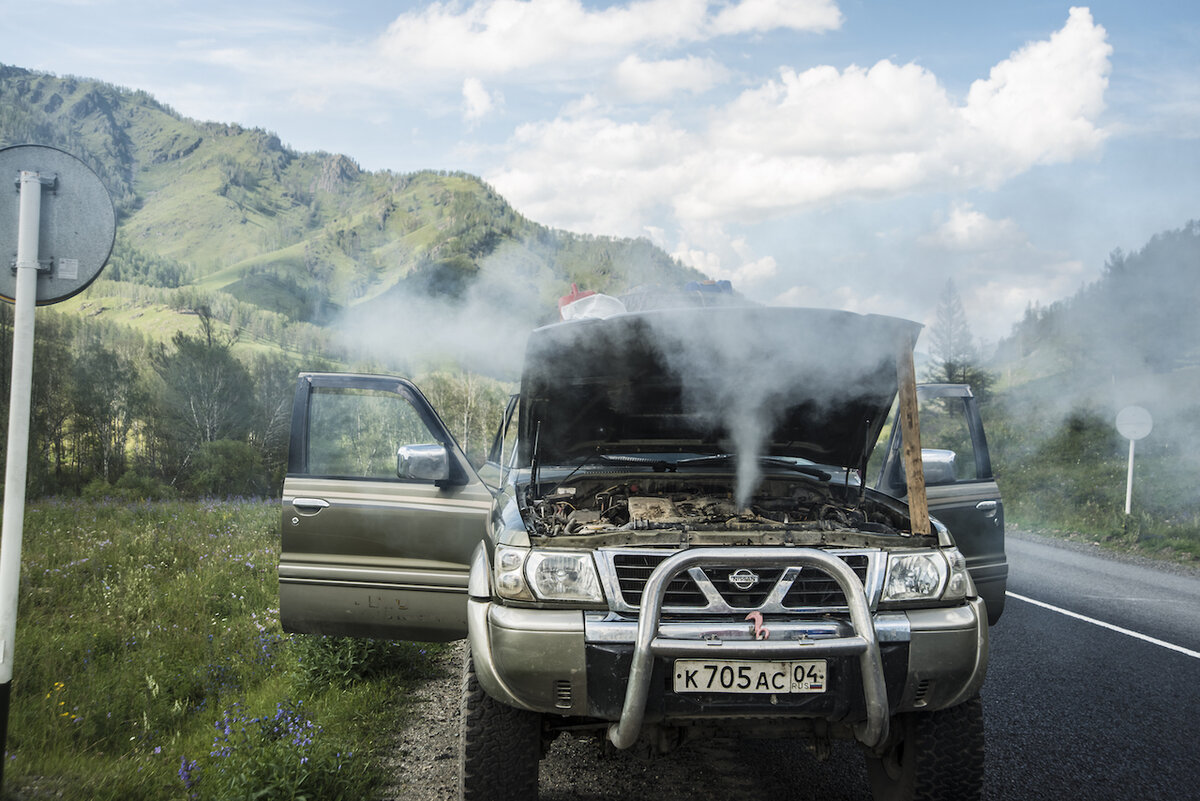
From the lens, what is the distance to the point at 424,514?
407cm

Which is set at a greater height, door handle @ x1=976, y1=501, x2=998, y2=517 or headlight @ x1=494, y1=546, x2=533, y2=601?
door handle @ x1=976, y1=501, x2=998, y2=517

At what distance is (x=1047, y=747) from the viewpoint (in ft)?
12.5

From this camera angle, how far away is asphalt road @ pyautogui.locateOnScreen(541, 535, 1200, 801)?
10.9 ft

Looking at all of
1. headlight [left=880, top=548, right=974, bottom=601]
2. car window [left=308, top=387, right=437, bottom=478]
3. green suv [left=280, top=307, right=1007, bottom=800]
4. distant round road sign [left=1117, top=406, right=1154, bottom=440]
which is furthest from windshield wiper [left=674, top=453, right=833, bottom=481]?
car window [left=308, top=387, right=437, bottom=478]

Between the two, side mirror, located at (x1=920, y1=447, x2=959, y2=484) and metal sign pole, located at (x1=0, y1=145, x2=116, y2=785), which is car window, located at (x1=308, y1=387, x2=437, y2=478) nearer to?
side mirror, located at (x1=920, y1=447, x2=959, y2=484)

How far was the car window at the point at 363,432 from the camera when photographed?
31.5 m

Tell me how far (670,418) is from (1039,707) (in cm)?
273

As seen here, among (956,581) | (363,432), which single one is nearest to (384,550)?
(956,581)

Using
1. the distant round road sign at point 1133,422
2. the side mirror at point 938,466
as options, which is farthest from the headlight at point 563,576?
the distant round road sign at point 1133,422

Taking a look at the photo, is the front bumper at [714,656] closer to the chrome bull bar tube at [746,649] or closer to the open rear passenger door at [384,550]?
the chrome bull bar tube at [746,649]

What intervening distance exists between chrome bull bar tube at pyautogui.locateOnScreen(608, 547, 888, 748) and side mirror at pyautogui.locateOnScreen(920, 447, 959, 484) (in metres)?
2.20

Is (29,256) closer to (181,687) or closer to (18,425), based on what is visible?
(18,425)

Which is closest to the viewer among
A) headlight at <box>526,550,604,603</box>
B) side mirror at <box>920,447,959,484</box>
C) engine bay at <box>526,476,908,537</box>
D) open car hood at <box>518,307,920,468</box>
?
headlight at <box>526,550,604,603</box>

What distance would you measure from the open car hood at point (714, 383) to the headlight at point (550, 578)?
3.85 feet
